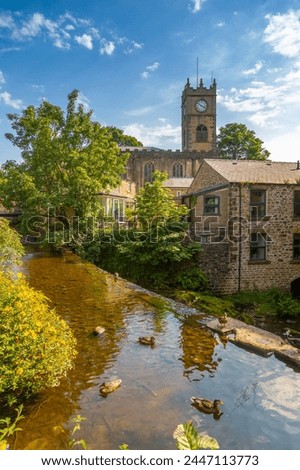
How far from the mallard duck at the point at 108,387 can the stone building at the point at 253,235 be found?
13.9 meters

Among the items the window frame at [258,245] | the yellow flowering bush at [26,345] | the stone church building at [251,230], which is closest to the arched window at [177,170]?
the stone church building at [251,230]

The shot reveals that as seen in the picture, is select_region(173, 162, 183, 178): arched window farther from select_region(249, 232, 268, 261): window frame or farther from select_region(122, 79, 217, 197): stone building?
select_region(249, 232, 268, 261): window frame

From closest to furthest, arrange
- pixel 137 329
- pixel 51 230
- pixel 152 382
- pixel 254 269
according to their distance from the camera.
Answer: pixel 152 382, pixel 137 329, pixel 254 269, pixel 51 230

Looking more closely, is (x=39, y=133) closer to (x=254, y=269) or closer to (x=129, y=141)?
(x=254, y=269)

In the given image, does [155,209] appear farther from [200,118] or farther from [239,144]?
[200,118]

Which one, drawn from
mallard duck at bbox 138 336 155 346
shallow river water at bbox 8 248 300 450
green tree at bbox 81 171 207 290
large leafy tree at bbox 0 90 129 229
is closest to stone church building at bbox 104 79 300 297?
green tree at bbox 81 171 207 290

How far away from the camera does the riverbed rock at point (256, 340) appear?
24.2ft

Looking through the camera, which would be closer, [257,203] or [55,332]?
[55,332]

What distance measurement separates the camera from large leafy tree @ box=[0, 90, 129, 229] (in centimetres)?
2081

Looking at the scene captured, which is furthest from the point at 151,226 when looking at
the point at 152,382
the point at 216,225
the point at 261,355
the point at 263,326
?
the point at 152,382

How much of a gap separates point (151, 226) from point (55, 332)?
1509 centimetres

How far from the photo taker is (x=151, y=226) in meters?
19.5

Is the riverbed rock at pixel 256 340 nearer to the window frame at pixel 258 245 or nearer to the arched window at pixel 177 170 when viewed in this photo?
the window frame at pixel 258 245

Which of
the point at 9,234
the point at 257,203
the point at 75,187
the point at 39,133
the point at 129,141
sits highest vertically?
the point at 129,141
